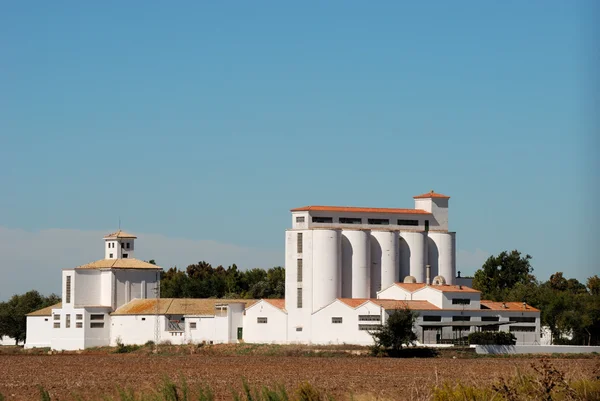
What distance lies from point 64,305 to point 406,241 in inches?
1292

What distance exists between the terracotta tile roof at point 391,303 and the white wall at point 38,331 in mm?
34190

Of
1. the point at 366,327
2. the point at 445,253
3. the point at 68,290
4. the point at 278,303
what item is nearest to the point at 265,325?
the point at 278,303

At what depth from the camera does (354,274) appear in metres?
97.3

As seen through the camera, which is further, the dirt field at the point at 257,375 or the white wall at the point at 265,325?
the white wall at the point at 265,325

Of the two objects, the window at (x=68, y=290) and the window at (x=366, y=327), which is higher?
the window at (x=68, y=290)

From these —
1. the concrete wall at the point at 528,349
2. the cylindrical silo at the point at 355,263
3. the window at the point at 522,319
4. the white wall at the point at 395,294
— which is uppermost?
the cylindrical silo at the point at 355,263

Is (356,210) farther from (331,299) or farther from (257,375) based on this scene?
(257,375)

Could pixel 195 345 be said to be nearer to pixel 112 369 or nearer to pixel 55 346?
pixel 55 346

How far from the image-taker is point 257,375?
5697 centimetres

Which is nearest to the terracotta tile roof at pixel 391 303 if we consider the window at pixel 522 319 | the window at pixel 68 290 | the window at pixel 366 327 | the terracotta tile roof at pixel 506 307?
the window at pixel 366 327

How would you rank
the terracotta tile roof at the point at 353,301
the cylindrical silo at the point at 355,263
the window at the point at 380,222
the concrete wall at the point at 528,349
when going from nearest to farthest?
the concrete wall at the point at 528,349 → the terracotta tile roof at the point at 353,301 → the cylindrical silo at the point at 355,263 → the window at the point at 380,222

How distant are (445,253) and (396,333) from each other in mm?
19131

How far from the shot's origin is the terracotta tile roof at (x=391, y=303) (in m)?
89.6

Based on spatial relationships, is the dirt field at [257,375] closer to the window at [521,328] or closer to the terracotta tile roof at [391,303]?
the terracotta tile roof at [391,303]
